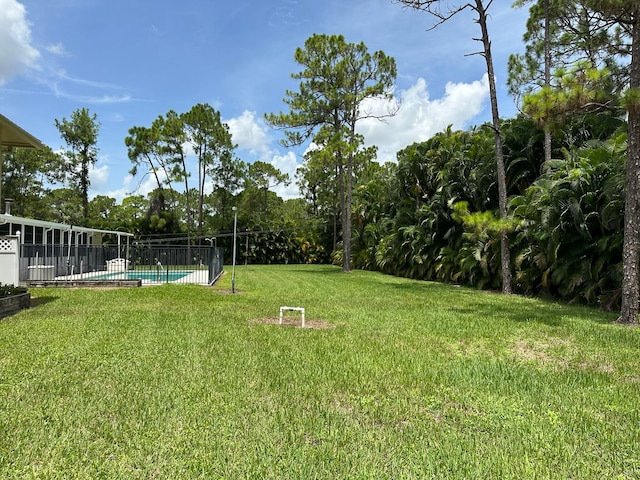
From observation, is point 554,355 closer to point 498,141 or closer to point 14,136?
point 498,141

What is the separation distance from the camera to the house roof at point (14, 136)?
28.5ft

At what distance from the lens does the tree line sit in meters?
8.92

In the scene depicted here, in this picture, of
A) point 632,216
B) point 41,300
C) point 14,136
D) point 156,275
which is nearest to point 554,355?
point 632,216

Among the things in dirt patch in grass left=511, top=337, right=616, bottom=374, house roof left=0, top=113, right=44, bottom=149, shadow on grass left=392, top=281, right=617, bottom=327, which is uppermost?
house roof left=0, top=113, right=44, bottom=149

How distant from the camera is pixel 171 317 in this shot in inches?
311

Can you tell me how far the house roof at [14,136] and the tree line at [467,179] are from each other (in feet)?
32.1

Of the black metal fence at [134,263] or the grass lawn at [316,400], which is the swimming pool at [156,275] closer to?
the black metal fence at [134,263]

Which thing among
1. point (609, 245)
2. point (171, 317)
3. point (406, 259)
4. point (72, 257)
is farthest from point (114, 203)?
point (609, 245)

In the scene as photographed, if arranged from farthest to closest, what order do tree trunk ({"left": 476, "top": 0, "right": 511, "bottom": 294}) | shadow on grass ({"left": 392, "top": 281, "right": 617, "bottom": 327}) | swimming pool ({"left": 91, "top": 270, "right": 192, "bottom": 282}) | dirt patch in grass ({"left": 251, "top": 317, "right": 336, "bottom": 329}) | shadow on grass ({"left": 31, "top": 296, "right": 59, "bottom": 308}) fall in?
swimming pool ({"left": 91, "top": 270, "right": 192, "bottom": 282}) < tree trunk ({"left": 476, "top": 0, "right": 511, "bottom": 294}) < shadow on grass ({"left": 31, "top": 296, "right": 59, "bottom": 308}) < shadow on grass ({"left": 392, "top": 281, "right": 617, "bottom": 327}) < dirt patch in grass ({"left": 251, "top": 317, "right": 336, "bottom": 329})

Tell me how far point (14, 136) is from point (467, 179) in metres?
14.5

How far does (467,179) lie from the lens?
17469mm

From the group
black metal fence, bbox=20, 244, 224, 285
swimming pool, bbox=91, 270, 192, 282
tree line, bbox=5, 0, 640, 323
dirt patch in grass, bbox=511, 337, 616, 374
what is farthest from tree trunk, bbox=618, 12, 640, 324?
swimming pool, bbox=91, 270, 192, 282

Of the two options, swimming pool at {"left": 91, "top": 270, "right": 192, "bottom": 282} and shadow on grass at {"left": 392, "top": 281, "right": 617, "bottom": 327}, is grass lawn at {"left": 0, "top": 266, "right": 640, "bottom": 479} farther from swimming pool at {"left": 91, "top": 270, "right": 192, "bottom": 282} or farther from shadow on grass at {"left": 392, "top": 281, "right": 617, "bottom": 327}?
swimming pool at {"left": 91, "top": 270, "right": 192, "bottom": 282}

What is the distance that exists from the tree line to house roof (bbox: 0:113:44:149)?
9.77 metres
